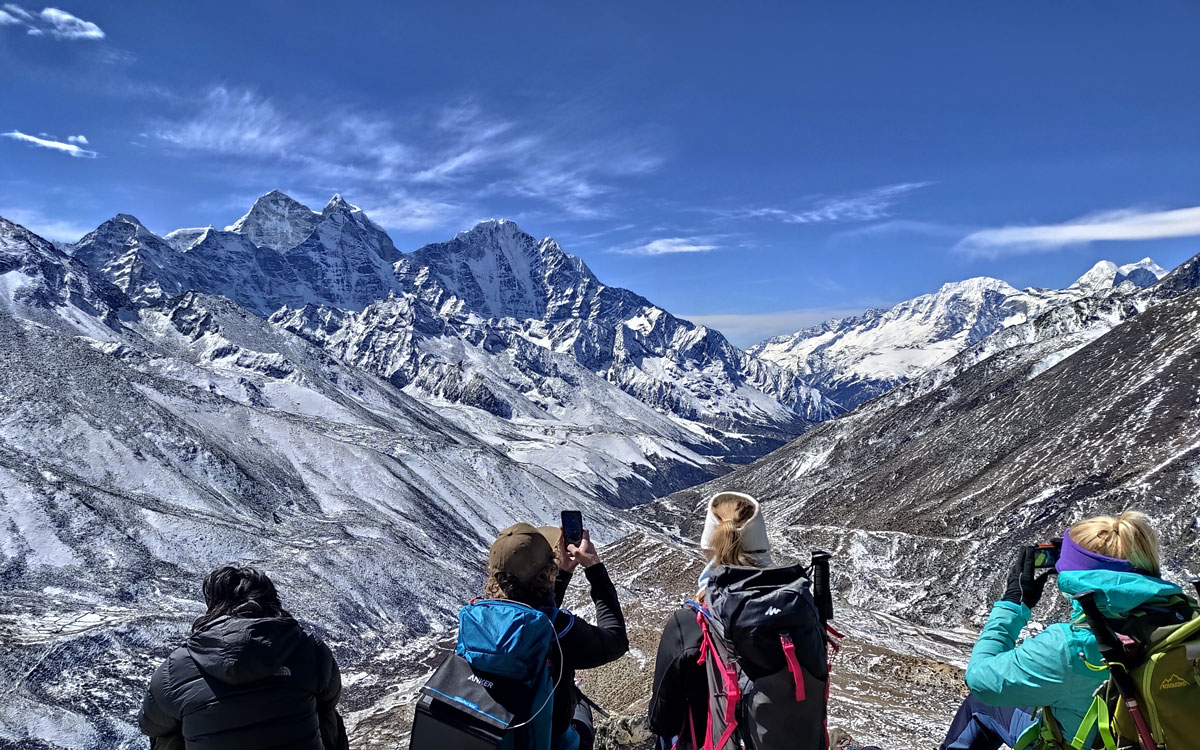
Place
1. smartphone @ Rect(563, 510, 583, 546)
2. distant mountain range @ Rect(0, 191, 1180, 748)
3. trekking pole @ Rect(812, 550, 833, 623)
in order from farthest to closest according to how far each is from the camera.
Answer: distant mountain range @ Rect(0, 191, 1180, 748) < smartphone @ Rect(563, 510, 583, 546) < trekking pole @ Rect(812, 550, 833, 623)

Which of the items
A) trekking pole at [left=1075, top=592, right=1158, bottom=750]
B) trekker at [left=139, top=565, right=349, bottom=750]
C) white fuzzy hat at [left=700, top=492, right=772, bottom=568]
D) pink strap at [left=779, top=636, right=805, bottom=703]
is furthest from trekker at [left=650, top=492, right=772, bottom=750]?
trekker at [left=139, top=565, right=349, bottom=750]

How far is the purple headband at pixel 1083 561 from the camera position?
4.84m

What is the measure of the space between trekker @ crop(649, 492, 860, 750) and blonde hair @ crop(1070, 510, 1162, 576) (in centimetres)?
206

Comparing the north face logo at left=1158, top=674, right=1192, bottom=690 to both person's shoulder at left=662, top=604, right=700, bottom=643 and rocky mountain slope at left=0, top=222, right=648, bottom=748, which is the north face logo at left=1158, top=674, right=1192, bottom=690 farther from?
rocky mountain slope at left=0, top=222, right=648, bottom=748

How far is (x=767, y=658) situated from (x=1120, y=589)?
2.35 meters

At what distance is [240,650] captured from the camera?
5227mm

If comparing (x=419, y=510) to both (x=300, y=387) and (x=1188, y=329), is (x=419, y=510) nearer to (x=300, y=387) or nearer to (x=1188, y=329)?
(x=300, y=387)

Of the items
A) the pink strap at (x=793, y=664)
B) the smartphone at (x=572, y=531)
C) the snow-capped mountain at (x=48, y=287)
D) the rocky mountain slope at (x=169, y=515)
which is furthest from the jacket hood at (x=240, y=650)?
the snow-capped mountain at (x=48, y=287)

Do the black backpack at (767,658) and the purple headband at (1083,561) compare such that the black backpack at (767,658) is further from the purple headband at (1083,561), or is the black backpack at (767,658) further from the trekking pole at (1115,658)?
the purple headband at (1083,561)

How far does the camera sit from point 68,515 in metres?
54.1

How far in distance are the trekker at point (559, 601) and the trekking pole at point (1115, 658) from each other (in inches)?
130

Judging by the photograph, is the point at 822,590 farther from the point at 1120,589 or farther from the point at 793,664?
the point at 1120,589

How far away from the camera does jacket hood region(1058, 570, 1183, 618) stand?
14.7 ft

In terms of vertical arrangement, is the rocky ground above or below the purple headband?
below
